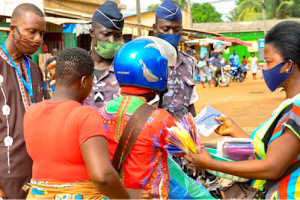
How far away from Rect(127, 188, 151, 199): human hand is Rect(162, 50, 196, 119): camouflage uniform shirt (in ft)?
5.90

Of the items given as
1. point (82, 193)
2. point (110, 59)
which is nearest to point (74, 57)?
point (82, 193)

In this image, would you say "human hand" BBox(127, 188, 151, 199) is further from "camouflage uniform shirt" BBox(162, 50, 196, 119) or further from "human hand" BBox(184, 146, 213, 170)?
"camouflage uniform shirt" BBox(162, 50, 196, 119)

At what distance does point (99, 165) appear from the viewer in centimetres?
231

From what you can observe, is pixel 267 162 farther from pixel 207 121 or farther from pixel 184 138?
pixel 207 121

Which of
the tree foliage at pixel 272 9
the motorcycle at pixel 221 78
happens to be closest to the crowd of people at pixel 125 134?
the motorcycle at pixel 221 78

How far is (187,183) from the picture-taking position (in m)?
2.88

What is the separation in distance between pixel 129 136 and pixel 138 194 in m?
0.33

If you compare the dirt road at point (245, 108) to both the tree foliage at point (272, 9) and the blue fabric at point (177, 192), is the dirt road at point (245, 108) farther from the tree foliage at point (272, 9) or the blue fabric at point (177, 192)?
the tree foliage at point (272, 9)

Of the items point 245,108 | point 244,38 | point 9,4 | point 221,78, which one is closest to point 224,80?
point 221,78

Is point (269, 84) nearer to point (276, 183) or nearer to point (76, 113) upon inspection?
point (276, 183)

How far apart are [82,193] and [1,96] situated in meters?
1.25

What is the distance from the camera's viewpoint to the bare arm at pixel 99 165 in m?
2.32

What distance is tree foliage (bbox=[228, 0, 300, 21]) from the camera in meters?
56.7

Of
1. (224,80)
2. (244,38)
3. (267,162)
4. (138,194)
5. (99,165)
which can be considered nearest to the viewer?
(99,165)
